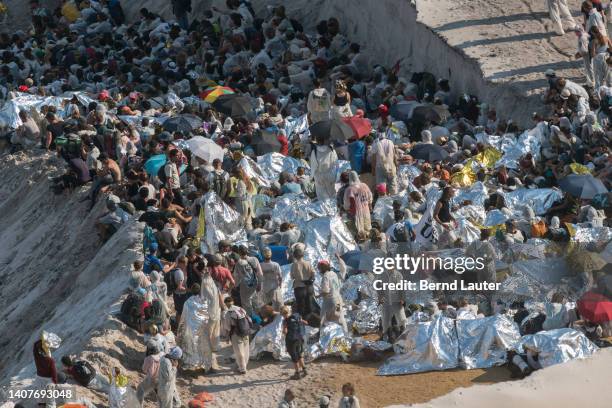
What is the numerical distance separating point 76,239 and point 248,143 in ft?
12.8

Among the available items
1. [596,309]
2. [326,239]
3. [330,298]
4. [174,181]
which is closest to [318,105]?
[174,181]

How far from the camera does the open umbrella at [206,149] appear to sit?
95.7 ft

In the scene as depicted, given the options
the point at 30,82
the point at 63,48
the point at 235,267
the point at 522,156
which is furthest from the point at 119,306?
the point at 63,48

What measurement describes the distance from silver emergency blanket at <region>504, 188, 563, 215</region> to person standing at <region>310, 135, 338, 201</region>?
2751 mm

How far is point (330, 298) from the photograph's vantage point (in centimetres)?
2438

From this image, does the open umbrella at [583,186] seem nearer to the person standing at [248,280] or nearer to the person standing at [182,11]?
the person standing at [248,280]

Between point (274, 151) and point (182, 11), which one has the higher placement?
point (182, 11)

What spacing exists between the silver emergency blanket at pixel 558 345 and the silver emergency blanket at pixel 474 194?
440cm

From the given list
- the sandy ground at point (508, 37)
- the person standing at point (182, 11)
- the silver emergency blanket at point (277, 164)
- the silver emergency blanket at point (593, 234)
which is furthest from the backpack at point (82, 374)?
the person standing at point (182, 11)

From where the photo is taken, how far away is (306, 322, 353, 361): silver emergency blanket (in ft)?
78.8

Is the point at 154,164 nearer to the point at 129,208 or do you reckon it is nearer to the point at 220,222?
the point at 129,208

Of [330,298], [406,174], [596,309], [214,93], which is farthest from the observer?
[214,93]

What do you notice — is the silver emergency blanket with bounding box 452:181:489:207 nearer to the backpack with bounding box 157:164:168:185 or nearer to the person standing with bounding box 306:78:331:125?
the person standing with bounding box 306:78:331:125

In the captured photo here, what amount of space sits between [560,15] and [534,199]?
7369 millimetres
